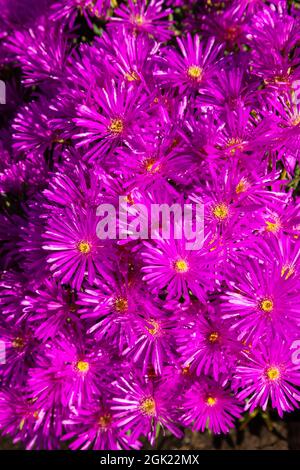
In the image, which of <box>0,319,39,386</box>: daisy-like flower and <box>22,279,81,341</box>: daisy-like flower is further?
<box>0,319,39,386</box>: daisy-like flower

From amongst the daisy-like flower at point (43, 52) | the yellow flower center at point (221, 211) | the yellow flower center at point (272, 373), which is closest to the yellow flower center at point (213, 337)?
the yellow flower center at point (272, 373)

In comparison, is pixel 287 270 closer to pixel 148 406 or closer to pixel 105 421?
pixel 148 406

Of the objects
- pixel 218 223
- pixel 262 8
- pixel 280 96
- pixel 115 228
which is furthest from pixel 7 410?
pixel 262 8

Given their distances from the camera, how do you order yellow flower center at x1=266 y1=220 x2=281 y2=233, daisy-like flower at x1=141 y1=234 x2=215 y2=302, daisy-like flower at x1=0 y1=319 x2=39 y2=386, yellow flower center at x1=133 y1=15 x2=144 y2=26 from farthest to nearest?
yellow flower center at x1=133 y1=15 x2=144 y2=26, daisy-like flower at x1=0 y1=319 x2=39 y2=386, yellow flower center at x1=266 y1=220 x2=281 y2=233, daisy-like flower at x1=141 y1=234 x2=215 y2=302

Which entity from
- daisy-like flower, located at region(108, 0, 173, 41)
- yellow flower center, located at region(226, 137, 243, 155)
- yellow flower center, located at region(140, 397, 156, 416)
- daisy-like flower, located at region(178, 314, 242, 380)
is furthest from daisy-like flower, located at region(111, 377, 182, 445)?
daisy-like flower, located at region(108, 0, 173, 41)

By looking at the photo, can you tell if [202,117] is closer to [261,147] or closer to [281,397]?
[261,147]

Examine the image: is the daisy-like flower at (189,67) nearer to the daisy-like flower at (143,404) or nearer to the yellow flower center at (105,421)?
the daisy-like flower at (143,404)

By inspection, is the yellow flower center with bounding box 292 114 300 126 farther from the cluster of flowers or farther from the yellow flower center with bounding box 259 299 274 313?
the yellow flower center with bounding box 259 299 274 313
